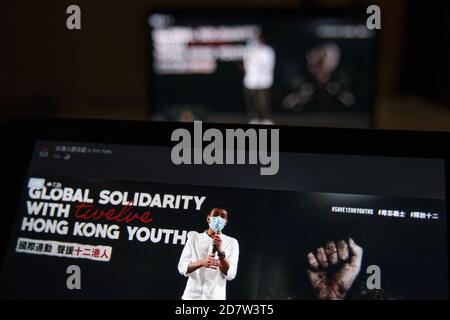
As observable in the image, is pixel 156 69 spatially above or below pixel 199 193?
above

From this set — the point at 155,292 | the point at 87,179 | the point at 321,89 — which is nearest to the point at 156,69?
the point at 321,89

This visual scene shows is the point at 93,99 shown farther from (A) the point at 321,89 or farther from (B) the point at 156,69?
(A) the point at 321,89

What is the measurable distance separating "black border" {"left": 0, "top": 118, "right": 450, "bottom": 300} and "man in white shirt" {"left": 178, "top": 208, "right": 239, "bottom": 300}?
0.12m

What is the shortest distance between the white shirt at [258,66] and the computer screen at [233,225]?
0.97 meters

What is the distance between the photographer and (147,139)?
25.8 inches

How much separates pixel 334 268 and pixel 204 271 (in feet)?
0.50

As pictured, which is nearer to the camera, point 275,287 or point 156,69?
point 275,287

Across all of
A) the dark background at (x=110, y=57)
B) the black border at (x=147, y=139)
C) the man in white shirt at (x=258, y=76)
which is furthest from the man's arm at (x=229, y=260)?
the dark background at (x=110, y=57)

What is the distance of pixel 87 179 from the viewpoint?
660mm

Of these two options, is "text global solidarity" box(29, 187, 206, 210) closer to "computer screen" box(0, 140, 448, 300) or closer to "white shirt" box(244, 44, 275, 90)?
"computer screen" box(0, 140, 448, 300)

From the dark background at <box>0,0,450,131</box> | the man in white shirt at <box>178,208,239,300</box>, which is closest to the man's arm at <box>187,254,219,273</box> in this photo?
the man in white shirt at <box>178,208,239,300</box>

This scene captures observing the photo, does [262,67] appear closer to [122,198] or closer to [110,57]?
[122,198]

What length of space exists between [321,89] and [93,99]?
1.55 m
